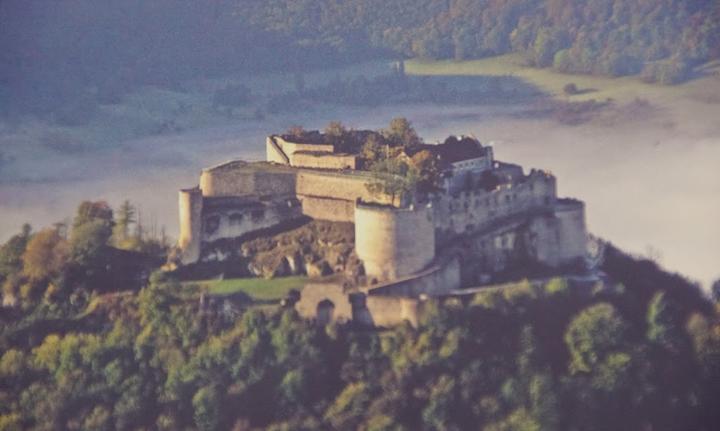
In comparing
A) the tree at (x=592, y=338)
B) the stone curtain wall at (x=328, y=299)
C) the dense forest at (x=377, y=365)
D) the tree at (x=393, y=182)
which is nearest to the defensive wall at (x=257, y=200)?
the tree at (x=393, y=182)

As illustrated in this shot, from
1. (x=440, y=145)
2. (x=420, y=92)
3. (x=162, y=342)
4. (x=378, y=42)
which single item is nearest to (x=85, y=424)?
(x=162, y=342)

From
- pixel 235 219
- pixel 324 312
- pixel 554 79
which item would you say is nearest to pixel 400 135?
pixel 235 219

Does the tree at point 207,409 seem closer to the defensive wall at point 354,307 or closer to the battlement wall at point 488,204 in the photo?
the defensive wall at point 354,307

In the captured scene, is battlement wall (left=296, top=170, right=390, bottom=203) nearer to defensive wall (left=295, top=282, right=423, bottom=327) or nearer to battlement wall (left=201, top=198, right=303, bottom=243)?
battlement wall (left=201, top=198, right=303, bottom=243)

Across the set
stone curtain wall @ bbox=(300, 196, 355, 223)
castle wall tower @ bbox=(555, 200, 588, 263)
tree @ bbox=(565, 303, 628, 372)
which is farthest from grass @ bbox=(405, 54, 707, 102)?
tree @ bbox=(565, 303, 628, 372)

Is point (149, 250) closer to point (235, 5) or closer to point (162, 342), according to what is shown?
point (162, 342)

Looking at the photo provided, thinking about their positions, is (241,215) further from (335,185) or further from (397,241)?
(397,241)
